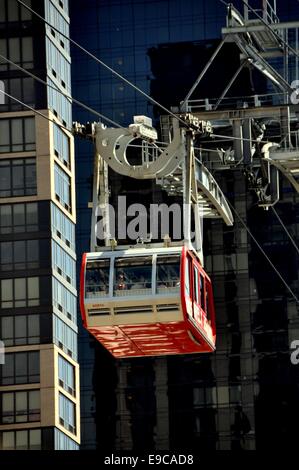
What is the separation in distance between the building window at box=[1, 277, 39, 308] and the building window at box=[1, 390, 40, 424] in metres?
6.99

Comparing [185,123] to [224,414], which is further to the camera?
[224,414]

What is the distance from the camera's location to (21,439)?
163 meters

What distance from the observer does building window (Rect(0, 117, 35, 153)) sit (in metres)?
172

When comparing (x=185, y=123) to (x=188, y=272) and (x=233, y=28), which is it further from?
(x=233, y=28)

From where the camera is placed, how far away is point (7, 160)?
17275 centimetres

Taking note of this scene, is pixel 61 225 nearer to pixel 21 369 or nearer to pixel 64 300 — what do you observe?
pixel 64 300

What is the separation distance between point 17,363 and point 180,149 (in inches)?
2996

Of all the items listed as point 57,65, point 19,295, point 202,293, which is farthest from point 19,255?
point 202,293

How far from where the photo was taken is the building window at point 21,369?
166 m

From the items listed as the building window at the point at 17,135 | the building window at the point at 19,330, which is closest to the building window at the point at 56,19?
the building window at the point at 17,135

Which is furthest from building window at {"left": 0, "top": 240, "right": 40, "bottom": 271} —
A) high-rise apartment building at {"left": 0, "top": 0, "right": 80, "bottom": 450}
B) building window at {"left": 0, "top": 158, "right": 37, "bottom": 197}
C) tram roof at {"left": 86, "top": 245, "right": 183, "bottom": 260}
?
tram roof at {"left": 86, "top": 245, "right": 183, "bottom": 260}

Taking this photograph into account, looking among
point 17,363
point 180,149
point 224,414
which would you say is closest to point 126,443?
point 224,414

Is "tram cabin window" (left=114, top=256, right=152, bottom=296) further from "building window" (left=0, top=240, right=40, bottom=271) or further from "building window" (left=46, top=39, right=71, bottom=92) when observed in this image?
"building window" (left=46, top=39, right=71, bottom=92)

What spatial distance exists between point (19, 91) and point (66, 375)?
73.1 ft
